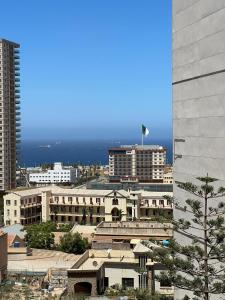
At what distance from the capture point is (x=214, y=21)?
1199 cm

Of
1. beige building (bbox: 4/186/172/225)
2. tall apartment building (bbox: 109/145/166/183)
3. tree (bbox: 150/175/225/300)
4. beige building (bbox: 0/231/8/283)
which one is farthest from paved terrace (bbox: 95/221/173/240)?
tall apartment building (bbox: 109/145/166/183)

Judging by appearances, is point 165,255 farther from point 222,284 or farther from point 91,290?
point 91,290

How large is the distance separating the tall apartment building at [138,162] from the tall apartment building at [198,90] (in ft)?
258

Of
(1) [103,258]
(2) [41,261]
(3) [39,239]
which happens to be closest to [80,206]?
(3) [39,239]

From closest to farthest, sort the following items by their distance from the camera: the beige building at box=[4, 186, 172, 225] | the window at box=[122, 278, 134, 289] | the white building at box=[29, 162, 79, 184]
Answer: the window at box=[122, 278, 134, 289] → the beige building at box=[4, 186, 172, 225] → the white building at box=[29, 162, 79, 184]

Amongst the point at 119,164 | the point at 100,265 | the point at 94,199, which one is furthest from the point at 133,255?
the point at 119,164

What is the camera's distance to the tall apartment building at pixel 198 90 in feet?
39.5

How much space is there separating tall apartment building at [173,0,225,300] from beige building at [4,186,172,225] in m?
33.7

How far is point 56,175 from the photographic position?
110 metres

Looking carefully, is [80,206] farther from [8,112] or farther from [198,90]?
[198,90]

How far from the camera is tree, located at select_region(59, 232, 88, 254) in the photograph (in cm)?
3206

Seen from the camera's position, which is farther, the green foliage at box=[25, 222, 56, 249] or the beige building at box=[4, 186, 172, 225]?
the beige building at box=[4, 186, 172, 225]

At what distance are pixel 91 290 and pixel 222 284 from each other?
991 centimetres

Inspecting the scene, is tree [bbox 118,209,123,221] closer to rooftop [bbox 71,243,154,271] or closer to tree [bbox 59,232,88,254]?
tree [bbox 59,232,88,254]
